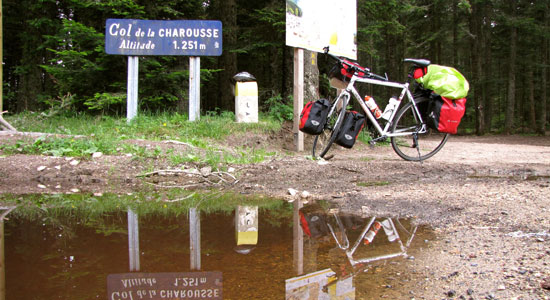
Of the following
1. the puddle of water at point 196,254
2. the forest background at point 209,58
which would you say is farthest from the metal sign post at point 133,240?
the forest background at point 209,58

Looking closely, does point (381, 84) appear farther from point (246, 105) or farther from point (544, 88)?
point (544, 88)

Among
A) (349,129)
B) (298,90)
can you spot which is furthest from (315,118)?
(298,90)

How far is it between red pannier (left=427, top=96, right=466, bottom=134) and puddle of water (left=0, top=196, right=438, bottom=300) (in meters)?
3.62

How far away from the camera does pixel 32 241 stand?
2.69 metres

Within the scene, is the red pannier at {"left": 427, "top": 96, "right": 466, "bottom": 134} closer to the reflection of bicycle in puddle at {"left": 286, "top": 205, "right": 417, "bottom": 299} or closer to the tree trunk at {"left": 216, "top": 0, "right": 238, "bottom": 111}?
the reflection of bicycle in puddle at {"left": 286, "top": 205, "right": 417, "bottom": 299}

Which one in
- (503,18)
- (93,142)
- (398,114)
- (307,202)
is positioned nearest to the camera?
(307,202)

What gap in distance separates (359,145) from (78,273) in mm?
8264

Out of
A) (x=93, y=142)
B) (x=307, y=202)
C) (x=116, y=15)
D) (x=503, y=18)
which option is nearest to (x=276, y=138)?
(x=93, y=142)

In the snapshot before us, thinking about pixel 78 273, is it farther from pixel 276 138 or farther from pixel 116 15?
pixel 116 15

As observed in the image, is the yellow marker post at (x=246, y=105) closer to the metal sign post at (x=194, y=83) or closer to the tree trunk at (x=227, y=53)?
the metal sign post at (x=194, y=83)

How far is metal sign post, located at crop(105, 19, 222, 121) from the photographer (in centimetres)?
877

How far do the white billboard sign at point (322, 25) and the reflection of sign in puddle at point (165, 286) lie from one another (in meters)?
5.99

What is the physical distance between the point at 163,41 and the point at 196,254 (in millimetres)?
7377

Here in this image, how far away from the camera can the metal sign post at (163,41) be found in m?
8.77
